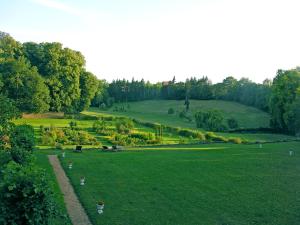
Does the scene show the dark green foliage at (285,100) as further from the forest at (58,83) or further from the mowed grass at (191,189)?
the mowed grass at (191,189)

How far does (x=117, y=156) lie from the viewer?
102 feet

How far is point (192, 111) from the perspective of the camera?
3297 inches

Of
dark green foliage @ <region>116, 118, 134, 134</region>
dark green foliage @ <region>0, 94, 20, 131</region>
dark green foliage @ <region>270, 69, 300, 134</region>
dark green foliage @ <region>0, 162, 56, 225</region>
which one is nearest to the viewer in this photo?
dark green foliage @ <region>0, 162, 56, 225</region>

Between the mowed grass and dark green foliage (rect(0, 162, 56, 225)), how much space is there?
17.7 ft

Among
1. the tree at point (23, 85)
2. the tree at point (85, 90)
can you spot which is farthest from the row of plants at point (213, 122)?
the tree at point (23, 85)

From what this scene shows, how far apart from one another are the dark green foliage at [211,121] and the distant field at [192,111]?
3494 millimetres

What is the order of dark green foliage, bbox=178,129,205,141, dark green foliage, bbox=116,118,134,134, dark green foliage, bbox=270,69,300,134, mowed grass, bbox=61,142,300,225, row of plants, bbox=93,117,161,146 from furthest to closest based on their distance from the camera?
dark green foliage, bbox=270,69,300,134
dark green foliage, bbox=116,118,134,134
dark green foliage, bbox=178,129,205,141
row of plants, bbox=93,117,161,146
mowed grass, bbox=61,142,300,225

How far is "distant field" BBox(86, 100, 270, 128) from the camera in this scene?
69750 millimetres

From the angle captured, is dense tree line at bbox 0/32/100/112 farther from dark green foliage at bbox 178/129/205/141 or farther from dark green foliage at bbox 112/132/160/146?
dark green foliage at bbox 178/129/205/141

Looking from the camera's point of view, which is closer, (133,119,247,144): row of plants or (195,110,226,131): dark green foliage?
(133,119,247,144): row of plants

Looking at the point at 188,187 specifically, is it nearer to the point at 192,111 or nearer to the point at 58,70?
the point at 58,70

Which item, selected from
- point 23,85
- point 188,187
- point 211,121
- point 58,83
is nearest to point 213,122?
point 211,121

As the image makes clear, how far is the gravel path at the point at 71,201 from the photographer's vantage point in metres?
14.6

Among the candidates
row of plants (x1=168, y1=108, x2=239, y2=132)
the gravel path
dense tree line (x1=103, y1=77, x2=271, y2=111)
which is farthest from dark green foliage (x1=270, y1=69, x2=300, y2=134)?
the gravel path
